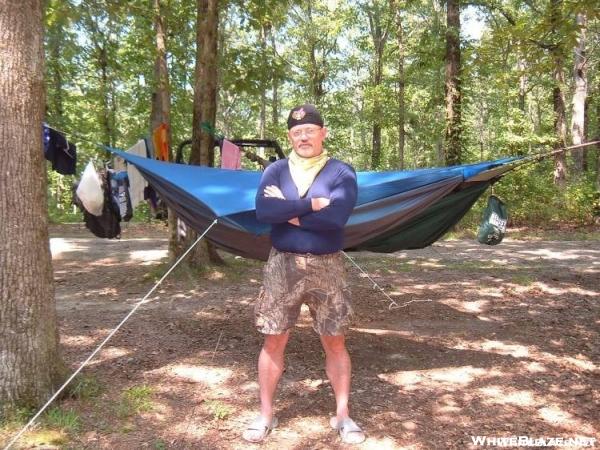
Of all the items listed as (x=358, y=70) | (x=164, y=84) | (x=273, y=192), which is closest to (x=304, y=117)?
(x=273, y=192)

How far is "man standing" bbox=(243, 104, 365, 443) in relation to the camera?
204cm

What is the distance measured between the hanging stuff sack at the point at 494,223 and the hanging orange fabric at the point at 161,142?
118 inches

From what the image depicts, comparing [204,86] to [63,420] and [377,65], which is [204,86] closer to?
[63,420]

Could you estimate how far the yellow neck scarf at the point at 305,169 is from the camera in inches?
82.6

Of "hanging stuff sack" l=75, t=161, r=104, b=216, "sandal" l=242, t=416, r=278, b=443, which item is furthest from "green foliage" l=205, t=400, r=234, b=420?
"hanging stuff sack" l=75, t=161, r=104, b=216

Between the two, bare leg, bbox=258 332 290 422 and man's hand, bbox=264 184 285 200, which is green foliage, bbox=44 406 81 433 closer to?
bare leg, bbox=258 332 290 422

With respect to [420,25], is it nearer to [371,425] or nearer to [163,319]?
[163,319]

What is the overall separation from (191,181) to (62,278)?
10.6 ft

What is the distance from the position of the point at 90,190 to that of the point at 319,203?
7.37 feet

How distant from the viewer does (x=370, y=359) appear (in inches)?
120

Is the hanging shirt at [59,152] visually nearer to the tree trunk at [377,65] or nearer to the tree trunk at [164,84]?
the tree trunk at [164,84]

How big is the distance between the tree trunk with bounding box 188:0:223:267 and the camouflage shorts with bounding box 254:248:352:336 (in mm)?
3235

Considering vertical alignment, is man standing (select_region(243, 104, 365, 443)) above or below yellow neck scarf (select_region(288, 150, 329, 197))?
below

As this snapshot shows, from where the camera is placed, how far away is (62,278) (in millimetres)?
5477
